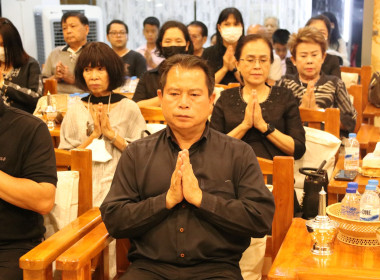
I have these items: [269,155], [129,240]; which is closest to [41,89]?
[269,155]

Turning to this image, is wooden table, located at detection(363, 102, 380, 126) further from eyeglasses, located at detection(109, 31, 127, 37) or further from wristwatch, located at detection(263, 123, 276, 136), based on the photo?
eyeglasses, located at detection(109, 31, 127, 37)

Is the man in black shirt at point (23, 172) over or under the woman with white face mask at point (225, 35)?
under

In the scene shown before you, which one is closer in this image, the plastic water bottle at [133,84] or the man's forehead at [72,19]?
the plastic water bottle at [133,84]

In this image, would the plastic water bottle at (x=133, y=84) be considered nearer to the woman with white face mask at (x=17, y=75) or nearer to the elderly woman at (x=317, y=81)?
the woman with white face mask at (x=17, y=75)

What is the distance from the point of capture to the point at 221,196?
2.07 meters

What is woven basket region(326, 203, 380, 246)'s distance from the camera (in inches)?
75.9

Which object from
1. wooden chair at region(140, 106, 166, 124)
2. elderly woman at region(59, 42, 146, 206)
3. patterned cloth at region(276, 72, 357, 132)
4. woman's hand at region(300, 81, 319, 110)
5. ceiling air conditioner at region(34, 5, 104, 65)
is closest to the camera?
elderly woman at region(59, 42, 146, 206)

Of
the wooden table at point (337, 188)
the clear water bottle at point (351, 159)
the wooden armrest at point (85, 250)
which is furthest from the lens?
the clear water bottle at point (351, 159)

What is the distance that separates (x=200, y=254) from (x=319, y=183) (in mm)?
778

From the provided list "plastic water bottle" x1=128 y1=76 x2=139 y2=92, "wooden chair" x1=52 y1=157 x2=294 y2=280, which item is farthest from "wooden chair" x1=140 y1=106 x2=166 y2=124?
"plastic water bottle" x1=128 y1=76 x2=139 y2=92

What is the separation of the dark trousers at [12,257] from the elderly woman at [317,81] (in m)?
2.11

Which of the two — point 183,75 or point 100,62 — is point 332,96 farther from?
point 183,75

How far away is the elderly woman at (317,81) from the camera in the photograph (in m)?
3.79

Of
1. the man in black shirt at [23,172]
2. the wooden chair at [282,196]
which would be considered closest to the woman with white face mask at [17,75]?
the man in black shirt at [23,172]
